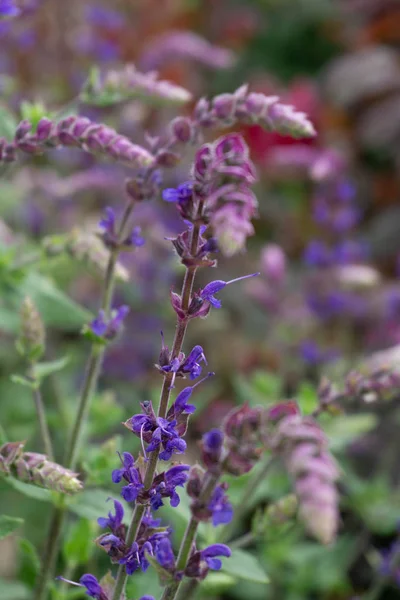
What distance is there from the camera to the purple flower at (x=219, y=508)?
613 mm

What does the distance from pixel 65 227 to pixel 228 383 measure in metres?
0.58

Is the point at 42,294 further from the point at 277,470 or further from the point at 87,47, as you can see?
the point at 87,47

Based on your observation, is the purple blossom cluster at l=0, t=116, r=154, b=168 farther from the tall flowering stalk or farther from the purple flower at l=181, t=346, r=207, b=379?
the purple flower at l=181, t=346, r=207, b=379


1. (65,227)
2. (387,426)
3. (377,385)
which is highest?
(65,227)

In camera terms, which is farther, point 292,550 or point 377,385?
point 292,550

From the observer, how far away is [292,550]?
1.37m

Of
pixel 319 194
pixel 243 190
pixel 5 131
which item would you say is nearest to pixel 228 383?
pixel 319 194

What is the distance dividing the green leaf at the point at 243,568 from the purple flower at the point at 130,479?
11.5 inches

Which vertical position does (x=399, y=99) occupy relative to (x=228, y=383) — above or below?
above

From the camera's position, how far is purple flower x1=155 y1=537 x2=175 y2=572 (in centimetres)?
64

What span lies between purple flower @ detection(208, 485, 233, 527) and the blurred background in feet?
0.86

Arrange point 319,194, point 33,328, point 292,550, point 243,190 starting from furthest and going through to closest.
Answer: point 319,194, point 292,550, point 33,328, point 243,190

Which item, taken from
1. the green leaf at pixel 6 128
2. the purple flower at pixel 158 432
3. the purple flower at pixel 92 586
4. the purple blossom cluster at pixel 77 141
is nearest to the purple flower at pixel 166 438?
the purple flower at pixel 158 432

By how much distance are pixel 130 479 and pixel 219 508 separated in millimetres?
73
